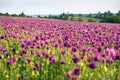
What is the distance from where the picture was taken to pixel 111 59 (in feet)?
20.7

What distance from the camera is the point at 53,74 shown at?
6711mm

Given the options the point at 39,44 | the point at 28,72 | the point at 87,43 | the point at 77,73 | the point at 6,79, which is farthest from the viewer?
the point at 87,43

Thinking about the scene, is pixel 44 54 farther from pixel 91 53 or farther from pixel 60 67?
pixel 91 53

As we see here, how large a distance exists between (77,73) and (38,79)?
3.59 feet

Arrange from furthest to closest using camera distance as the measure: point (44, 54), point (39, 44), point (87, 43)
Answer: point (87, 43) → point (39, 44) → point (44, 54)

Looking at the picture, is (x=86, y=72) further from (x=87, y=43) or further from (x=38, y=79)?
(x=87, y=43)

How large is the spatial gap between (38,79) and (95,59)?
1043mm

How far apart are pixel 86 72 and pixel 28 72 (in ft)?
3.51

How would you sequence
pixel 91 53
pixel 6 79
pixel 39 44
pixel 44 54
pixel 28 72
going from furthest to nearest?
pixel 39 44
pixel 91 53
pixel 44 54
pixel 28 72
pixel 6 79

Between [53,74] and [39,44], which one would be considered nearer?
[53,74]

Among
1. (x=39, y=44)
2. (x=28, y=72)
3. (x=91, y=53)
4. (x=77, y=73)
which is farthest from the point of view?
(x=39, y=44)

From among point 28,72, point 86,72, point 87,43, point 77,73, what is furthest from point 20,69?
point 87,43

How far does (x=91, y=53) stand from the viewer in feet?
25.6

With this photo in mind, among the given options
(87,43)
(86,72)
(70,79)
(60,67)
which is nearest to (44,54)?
(60,67)
